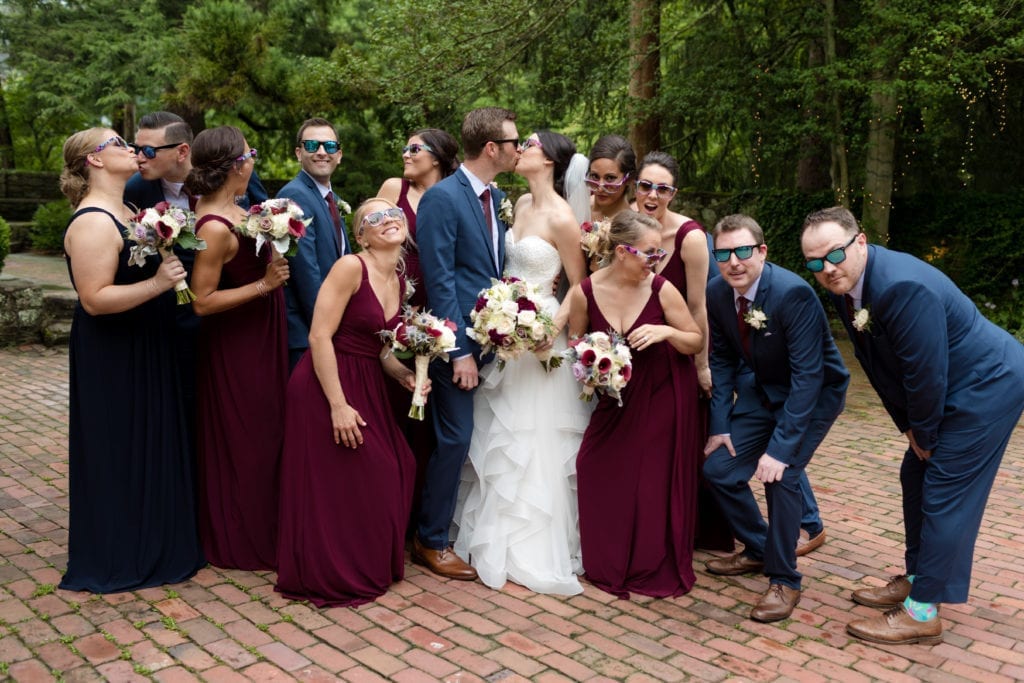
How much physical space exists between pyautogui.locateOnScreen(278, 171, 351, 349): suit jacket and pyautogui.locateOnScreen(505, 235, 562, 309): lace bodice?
1.10 metres

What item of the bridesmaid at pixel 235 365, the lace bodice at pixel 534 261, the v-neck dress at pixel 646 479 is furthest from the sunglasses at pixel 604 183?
the bridesmaid at pixel 235 365

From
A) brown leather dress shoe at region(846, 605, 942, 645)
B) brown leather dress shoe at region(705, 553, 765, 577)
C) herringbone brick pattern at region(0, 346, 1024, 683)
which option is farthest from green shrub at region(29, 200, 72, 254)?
brown leather dress shoe at region(846, 605, 942, 645)

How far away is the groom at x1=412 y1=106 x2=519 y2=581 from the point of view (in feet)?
16.7

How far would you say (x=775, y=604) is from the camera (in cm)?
476

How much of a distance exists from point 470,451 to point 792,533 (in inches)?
73.9

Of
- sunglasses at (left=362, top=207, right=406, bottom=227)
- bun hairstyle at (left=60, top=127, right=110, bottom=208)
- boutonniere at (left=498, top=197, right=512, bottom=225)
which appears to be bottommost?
sunglasses at (left=362, top=207, right=406, bottom=227)

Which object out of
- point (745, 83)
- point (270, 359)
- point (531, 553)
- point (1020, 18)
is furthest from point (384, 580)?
point (745, 83)

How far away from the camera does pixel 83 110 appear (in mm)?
21312

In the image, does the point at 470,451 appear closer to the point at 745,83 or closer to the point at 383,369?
the point at 383,369

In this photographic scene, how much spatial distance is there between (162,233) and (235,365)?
90 cm

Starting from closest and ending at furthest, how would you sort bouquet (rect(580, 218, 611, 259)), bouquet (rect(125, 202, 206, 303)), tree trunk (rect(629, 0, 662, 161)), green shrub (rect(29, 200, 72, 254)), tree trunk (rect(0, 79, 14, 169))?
1. bouquet (rect(125, 202, 206, 303))
2. bouquet (rect(580, 218, 611, 259))
3. tree trunk (rect(629, 0, 662, 161))
4. green shrub (rect(29, 200, 72, 254))
5. tree trunk (rect(0, 79, 14, 169))

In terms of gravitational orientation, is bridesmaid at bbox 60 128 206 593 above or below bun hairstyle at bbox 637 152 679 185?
below

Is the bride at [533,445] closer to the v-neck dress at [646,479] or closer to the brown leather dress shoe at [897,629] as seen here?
the v-neck dress at [646,479]

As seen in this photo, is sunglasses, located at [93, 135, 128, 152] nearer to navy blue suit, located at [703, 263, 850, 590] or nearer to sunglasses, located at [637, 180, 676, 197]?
sunglasses, located at [637, 180, 676, 197]
